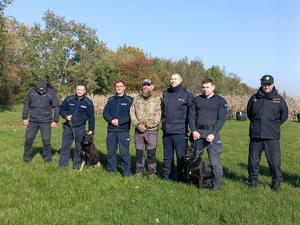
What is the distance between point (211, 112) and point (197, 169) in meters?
1.14

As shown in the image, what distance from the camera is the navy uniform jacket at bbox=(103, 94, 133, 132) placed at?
7.07 m

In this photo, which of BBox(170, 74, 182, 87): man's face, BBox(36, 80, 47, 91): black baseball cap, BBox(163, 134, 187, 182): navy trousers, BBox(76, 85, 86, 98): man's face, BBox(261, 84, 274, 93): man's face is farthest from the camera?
BBox(36, 80, 47, 91): black baseball cap

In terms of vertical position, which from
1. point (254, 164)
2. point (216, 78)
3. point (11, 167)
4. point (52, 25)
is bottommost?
point (11, 167)

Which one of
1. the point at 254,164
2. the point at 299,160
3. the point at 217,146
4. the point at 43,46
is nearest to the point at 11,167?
the point at 217,146

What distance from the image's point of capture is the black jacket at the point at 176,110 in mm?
6562

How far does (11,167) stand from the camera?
23.7ft

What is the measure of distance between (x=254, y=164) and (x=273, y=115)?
1.07m

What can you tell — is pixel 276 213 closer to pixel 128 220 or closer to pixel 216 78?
pixel 128 220

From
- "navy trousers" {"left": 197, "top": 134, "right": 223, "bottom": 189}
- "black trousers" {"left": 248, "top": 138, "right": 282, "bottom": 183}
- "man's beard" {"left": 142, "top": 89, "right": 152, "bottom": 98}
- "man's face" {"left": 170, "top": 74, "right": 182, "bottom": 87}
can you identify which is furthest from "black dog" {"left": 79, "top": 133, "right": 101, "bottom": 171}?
"black trousers" {"left": 248, "top": 138, "right": 282, "bottom": 183}

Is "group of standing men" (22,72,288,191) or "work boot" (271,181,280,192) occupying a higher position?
"group of standing men" (22,72,288,191)

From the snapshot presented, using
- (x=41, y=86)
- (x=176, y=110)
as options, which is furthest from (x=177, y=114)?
(x=41, y=86)

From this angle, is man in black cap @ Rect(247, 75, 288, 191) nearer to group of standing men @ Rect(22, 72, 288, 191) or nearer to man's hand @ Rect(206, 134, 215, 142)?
group of standing men @ Rect(22, 72, 288, 191)

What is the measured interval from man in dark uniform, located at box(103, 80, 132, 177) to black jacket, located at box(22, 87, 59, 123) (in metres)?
1.63

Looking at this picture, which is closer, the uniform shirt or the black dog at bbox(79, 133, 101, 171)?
the uniform shirt
